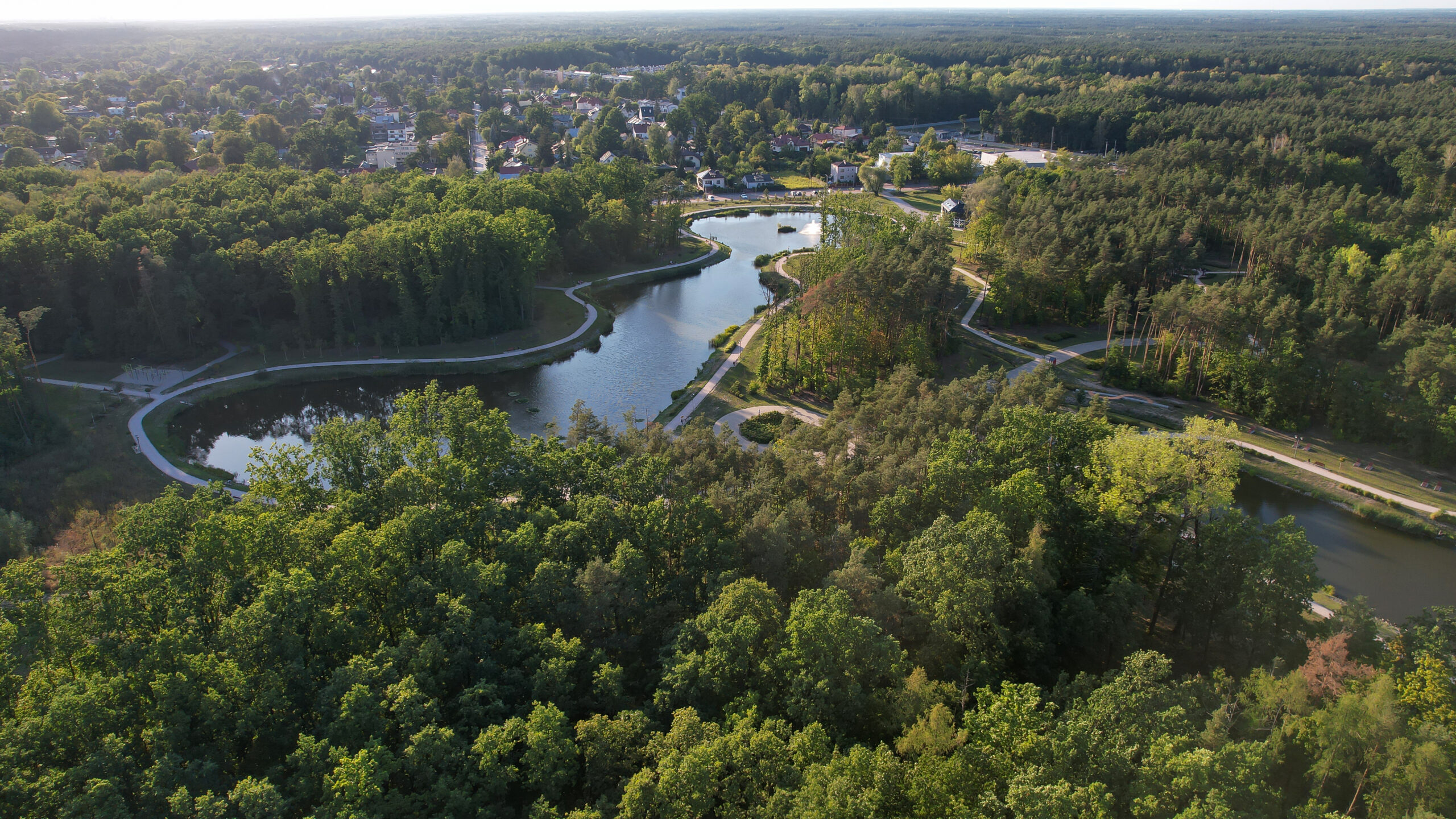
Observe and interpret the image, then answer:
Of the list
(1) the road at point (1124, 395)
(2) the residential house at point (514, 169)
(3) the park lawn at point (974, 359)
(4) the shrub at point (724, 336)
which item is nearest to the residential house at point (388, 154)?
(2) the residential house at point (514, 169)

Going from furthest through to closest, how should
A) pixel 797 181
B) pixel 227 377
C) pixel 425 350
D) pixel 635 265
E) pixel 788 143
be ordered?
pixel 788 143 < pixel 797 181 < pixel 635 265 < pixel 425 350 < pixel 227 377

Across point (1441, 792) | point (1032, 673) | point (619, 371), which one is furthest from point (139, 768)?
point (619, 371)

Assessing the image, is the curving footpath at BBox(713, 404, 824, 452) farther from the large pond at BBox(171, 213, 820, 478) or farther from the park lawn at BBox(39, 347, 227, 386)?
the park lawn at BBox(39, 347, 227, 386)

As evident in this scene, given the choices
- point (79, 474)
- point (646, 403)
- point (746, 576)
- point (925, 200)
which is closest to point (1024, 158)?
point (925, 200)

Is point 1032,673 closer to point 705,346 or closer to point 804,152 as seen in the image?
point 705,346

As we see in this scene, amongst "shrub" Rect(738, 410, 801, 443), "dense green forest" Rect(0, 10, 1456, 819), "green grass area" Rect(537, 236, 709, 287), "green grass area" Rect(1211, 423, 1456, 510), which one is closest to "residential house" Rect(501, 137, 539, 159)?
"green grass area" Rect(537, 236, 709, 287)

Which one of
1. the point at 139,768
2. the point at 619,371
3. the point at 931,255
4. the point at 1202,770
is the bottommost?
the point at 619,371

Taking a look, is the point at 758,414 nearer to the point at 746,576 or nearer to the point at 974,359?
the point at 974,359
